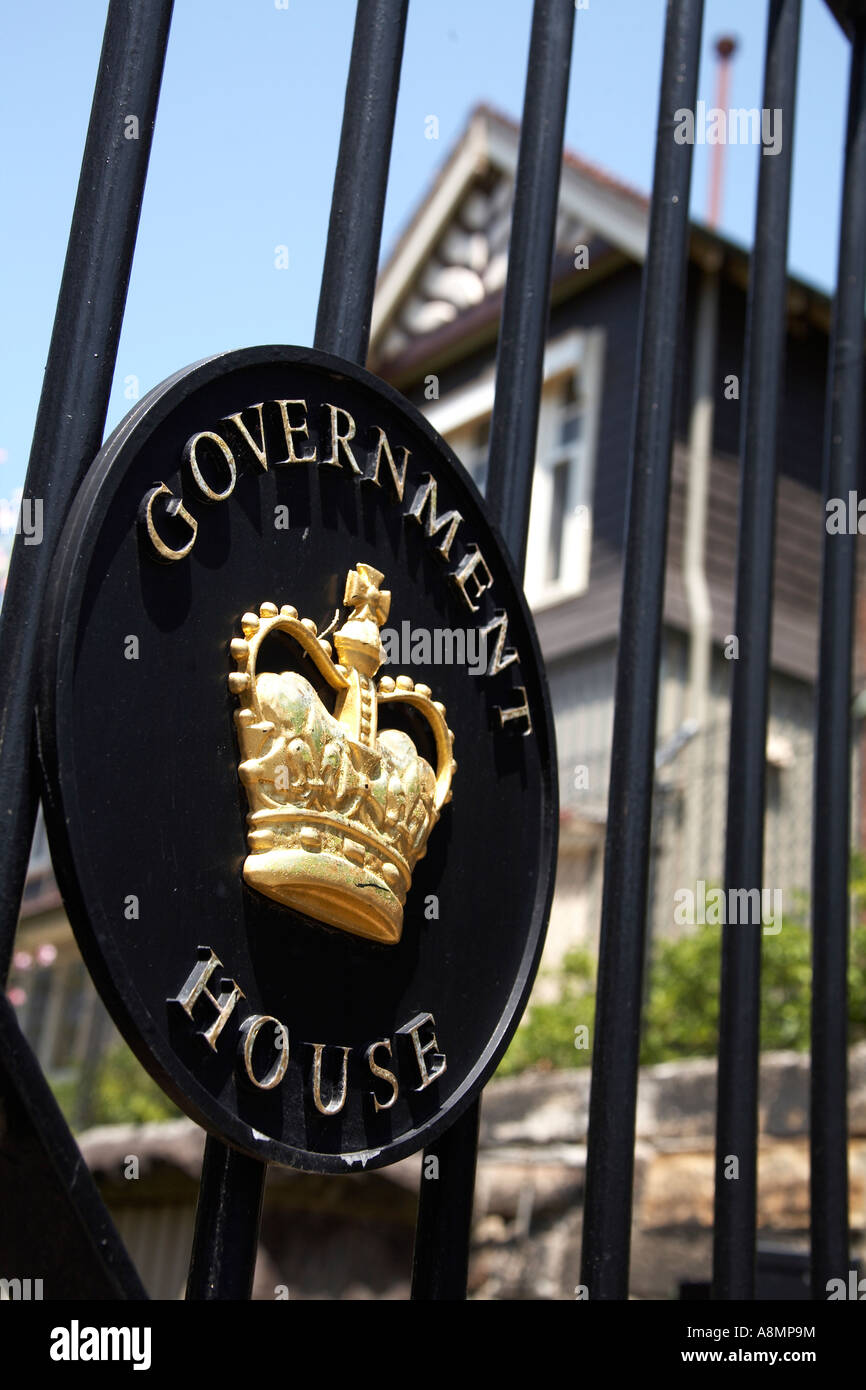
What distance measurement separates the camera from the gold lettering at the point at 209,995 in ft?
5.57

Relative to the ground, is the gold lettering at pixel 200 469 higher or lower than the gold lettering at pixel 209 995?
higher

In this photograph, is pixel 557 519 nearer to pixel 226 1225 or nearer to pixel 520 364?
pixel 520 364

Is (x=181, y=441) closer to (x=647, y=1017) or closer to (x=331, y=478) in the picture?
(x=331, y=478)

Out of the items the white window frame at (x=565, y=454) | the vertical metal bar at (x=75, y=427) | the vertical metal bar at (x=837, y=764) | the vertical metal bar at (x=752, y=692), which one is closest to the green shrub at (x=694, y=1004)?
the vertical metal bar at (x=837, y=764)

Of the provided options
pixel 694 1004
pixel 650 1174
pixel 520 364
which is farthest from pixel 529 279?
pixel 694 1004

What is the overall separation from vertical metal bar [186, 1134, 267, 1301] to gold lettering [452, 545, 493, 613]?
864mm

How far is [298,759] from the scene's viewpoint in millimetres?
1881

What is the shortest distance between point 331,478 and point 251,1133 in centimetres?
87

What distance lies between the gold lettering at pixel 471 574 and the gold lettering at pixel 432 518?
3 centimetres

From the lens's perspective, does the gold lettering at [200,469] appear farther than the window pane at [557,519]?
No

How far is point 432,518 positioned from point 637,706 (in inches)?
21.6

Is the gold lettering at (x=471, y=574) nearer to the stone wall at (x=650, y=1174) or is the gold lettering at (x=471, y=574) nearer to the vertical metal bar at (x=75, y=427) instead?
the vertical metal bar at (x=75, y=427)

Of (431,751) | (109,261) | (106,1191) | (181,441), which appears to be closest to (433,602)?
(431,751)

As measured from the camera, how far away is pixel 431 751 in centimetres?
216
